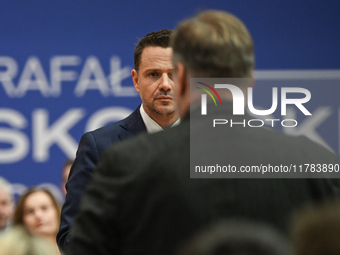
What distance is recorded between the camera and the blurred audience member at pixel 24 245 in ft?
3.53

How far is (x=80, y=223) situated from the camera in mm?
1018

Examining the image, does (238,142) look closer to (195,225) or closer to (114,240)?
(195,225)

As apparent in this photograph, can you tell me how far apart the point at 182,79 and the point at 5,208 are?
3.17m

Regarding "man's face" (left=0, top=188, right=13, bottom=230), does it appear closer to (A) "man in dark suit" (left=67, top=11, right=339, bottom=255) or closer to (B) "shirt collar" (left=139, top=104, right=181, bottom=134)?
(B) "shirt collar" (left=139, top=104, right=181, bottom=134)

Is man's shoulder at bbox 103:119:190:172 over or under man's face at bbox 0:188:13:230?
over

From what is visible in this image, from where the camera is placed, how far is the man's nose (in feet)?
7.09

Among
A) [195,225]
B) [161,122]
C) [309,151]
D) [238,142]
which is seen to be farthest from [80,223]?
[161,122]

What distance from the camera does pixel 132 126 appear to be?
82.7 inches

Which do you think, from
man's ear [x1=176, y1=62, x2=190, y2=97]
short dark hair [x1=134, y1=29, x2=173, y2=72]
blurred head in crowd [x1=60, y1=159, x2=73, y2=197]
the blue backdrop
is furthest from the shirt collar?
the blue backdrop

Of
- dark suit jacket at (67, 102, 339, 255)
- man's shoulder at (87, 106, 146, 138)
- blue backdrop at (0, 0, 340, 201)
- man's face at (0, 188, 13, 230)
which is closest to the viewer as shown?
dark suit jacket at (67, 102, 339, 255)

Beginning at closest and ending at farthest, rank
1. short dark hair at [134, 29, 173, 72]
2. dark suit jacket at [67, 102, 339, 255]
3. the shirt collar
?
dark suit jacket at [67, 102, 339, 255]
the shirt collar
short dark hair at [134, 29, 173, 72]

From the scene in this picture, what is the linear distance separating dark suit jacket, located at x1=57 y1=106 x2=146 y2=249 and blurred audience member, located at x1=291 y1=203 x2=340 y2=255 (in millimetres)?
1193

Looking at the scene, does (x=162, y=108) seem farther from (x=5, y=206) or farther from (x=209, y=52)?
(x=5, y=206)

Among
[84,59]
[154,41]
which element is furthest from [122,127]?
[84,59]
